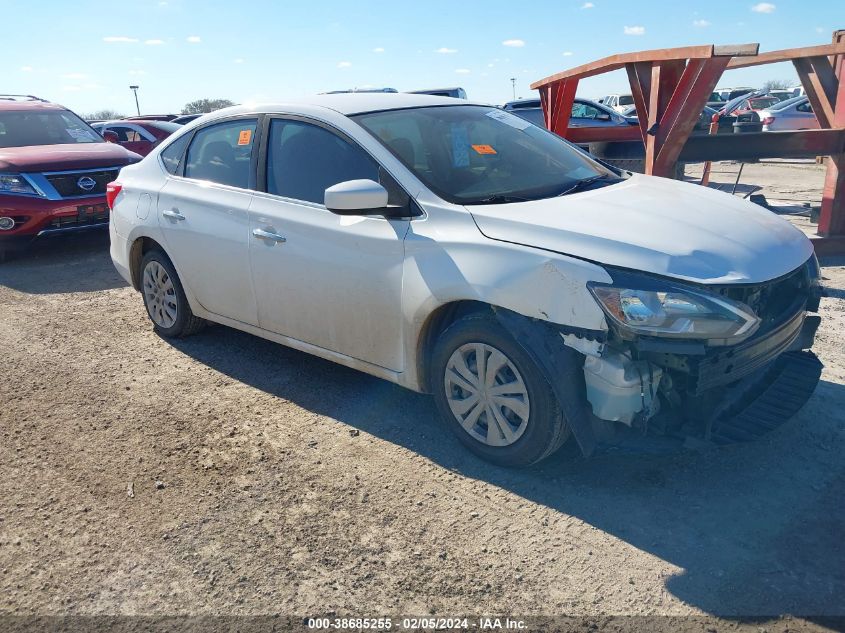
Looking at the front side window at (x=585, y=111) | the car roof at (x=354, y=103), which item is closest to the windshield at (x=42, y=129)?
the car roof at (x=354, y=103)

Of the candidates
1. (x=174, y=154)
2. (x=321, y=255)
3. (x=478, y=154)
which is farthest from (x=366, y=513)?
(x=174, y=154)

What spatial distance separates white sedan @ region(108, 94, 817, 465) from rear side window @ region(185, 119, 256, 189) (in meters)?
0.01

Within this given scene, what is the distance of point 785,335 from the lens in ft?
10.7

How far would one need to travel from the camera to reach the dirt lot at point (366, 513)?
2635 mm

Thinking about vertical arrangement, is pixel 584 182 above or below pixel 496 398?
above

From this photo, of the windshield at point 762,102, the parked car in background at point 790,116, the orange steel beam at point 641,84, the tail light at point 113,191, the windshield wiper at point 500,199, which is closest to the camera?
the windshield wiper at point 500,199

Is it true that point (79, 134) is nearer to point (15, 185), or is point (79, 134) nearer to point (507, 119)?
point (15, 185)

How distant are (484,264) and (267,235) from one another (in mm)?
1497

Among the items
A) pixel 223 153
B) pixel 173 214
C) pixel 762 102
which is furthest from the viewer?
pixel 762 102

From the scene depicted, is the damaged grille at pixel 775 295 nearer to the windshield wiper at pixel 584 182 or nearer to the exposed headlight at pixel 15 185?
the windshield wiper at pixel 584 182

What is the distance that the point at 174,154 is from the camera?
5.09 m

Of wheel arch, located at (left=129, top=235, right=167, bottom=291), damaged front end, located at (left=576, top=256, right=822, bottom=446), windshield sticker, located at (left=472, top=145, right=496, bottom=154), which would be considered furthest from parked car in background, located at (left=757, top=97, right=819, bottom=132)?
damaged front end, located at (left=576, top=256, right=822, bottom=446)

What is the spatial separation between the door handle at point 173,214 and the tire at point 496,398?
224 centimetres

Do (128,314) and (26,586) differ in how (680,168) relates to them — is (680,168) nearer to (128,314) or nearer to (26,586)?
(128,314)
